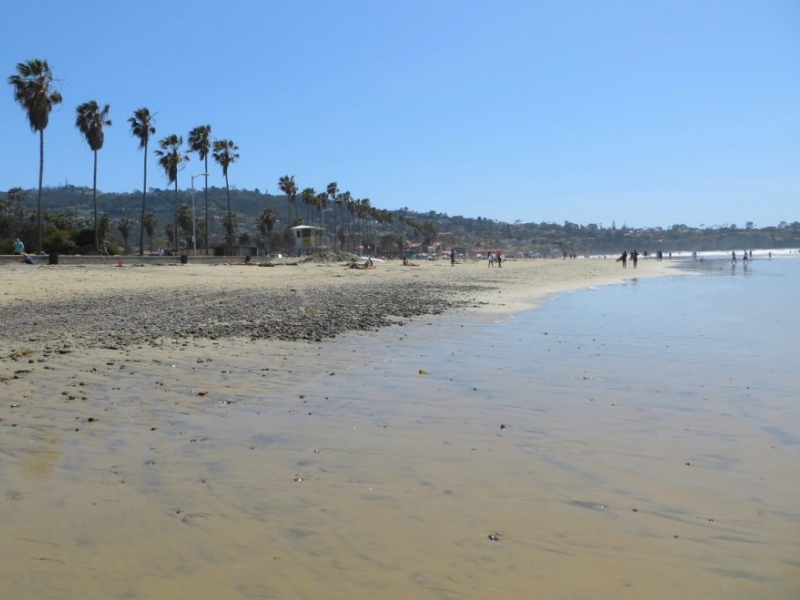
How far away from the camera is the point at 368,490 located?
4863 millimetres

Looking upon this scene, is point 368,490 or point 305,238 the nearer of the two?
point 368,490

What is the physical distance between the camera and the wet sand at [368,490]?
359 centimetres

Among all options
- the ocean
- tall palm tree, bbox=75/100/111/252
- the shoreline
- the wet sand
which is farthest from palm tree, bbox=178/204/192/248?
the wet sand

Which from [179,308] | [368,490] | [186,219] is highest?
[186,219]

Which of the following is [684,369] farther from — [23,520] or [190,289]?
[190,289]

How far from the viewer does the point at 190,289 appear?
2364 centimetres

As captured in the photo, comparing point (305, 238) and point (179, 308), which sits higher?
point (305, 238)

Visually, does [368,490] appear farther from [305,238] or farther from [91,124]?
[305,238]

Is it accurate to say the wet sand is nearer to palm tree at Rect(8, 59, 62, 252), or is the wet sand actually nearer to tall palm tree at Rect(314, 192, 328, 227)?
palm tree at Rect(8, 59, 62, 252)

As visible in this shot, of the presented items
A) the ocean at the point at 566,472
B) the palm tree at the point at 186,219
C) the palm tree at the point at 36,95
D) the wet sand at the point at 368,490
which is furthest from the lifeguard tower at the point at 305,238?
the wet sand at the point at 368,490

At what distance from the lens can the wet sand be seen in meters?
3.59

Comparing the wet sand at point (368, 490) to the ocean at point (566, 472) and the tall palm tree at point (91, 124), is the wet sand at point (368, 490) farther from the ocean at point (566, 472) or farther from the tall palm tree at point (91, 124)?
the tall palm tree at point (91, 124)

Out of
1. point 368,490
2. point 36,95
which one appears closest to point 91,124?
point 36,95

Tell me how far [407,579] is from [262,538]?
95cm
